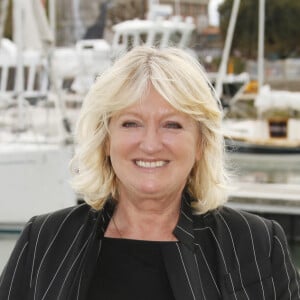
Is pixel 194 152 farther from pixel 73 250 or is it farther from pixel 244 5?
pixel 244 5

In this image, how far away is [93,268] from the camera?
6.54 ft

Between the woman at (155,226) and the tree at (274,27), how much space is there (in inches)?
1375

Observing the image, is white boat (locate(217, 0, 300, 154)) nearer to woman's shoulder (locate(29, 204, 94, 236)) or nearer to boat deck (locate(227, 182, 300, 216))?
boat deck (locate(227, 182, 300, 216))

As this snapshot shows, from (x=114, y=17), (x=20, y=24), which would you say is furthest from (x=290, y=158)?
(x=114, y=17)

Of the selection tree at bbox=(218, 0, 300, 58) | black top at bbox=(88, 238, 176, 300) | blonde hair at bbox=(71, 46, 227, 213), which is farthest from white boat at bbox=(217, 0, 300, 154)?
tree at bbox=(218, 0, 300, 58)

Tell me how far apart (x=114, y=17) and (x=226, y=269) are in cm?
2296

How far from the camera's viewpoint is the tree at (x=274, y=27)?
3700cm

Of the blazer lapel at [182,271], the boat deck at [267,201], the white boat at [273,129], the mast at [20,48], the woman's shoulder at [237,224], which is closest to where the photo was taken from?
the blazer lapel at [182,271]

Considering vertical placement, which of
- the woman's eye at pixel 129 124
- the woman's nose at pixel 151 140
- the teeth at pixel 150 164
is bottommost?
the teeth at pixel 150 164

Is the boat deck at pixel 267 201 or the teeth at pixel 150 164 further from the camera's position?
the boat deck at pixel 267 201

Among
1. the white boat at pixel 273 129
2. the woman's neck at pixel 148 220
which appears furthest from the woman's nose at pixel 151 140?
the white boat at pixel 273 129

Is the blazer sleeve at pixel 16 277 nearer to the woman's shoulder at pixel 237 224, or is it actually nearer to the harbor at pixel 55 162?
the woman's shoulder at pixel 237 224

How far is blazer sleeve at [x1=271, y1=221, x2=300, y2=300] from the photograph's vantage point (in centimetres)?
195

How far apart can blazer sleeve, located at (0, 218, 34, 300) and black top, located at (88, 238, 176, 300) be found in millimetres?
195
